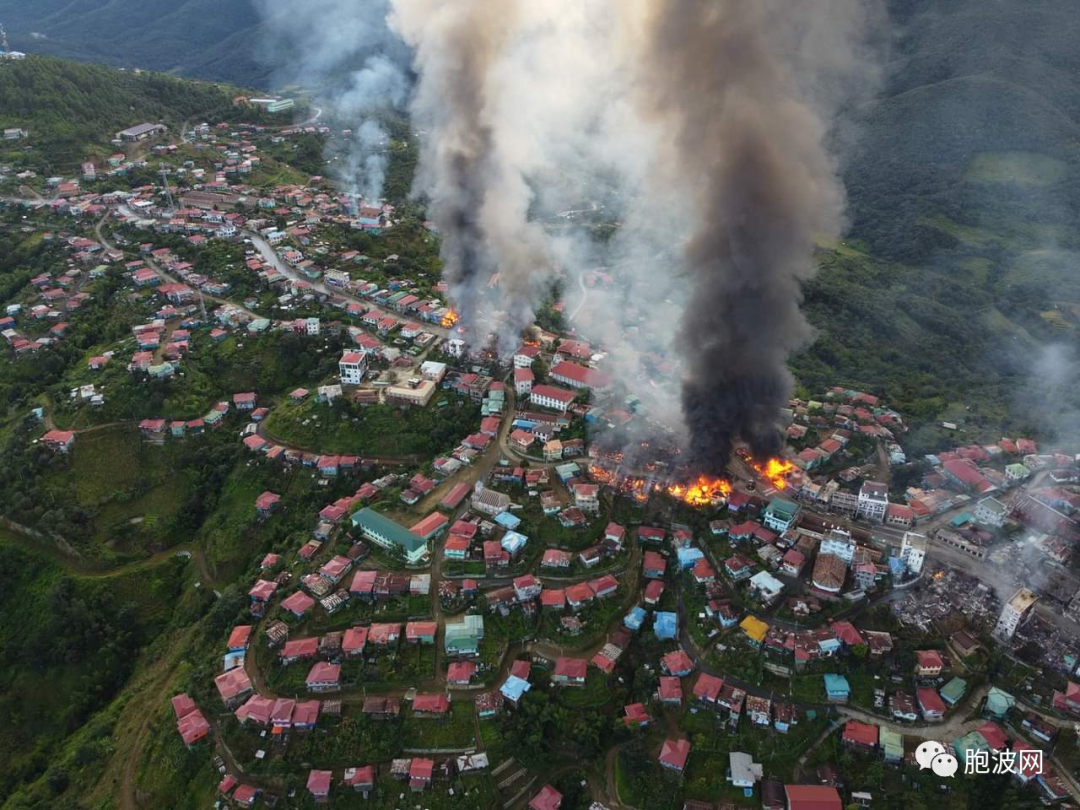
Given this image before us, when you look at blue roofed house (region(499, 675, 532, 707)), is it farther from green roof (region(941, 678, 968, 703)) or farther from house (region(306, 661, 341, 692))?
green roof (region(941, 678, 968, 703))

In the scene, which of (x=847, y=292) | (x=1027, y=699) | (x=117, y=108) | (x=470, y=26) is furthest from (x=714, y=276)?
(x=117, y=108)

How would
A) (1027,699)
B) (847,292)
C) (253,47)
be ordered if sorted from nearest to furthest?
1. (1027,699)
2. (847,292)
3. (253,47)

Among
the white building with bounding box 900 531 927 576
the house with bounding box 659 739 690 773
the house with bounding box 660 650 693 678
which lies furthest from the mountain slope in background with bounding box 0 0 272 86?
the house with bounding box 659 739 690 773

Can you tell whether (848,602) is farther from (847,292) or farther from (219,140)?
(219,140)

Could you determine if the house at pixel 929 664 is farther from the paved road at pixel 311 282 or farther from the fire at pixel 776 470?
the paved road at pixel 311 282

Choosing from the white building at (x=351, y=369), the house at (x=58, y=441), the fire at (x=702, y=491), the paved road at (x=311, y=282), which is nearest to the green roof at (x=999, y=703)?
the fire at (x=702, y=491)

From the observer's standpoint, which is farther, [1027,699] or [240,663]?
[240,663]
